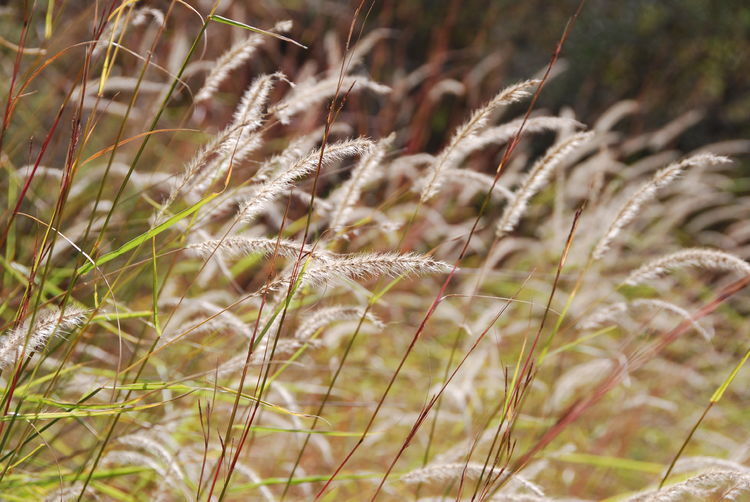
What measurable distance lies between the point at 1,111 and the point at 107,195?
0.56 metres

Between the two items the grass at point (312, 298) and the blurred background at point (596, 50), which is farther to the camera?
the blurred background at point (596, 50)

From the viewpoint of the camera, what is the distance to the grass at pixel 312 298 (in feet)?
3.36

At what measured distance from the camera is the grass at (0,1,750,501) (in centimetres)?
103

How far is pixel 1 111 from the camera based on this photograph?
2170 millimetres

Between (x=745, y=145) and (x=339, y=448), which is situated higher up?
(x=745, y=145)

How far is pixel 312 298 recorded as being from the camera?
1888 millimetres

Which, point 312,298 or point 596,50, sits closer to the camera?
point 312,298

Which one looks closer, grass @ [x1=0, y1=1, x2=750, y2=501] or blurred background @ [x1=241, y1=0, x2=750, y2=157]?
grass @ [x1=0, y1=1, x2=750, y2=501]

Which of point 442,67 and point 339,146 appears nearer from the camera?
point 339,146

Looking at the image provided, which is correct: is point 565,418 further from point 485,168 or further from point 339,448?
point 485,168

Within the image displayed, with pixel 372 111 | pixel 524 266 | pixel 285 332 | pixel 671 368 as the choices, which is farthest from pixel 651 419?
pixel 372 111

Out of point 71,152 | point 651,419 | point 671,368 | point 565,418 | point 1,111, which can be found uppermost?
point 71,152

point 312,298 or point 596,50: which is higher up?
point 596,50

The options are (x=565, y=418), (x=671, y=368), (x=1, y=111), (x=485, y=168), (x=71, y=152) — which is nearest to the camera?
(x=71, y=152)
